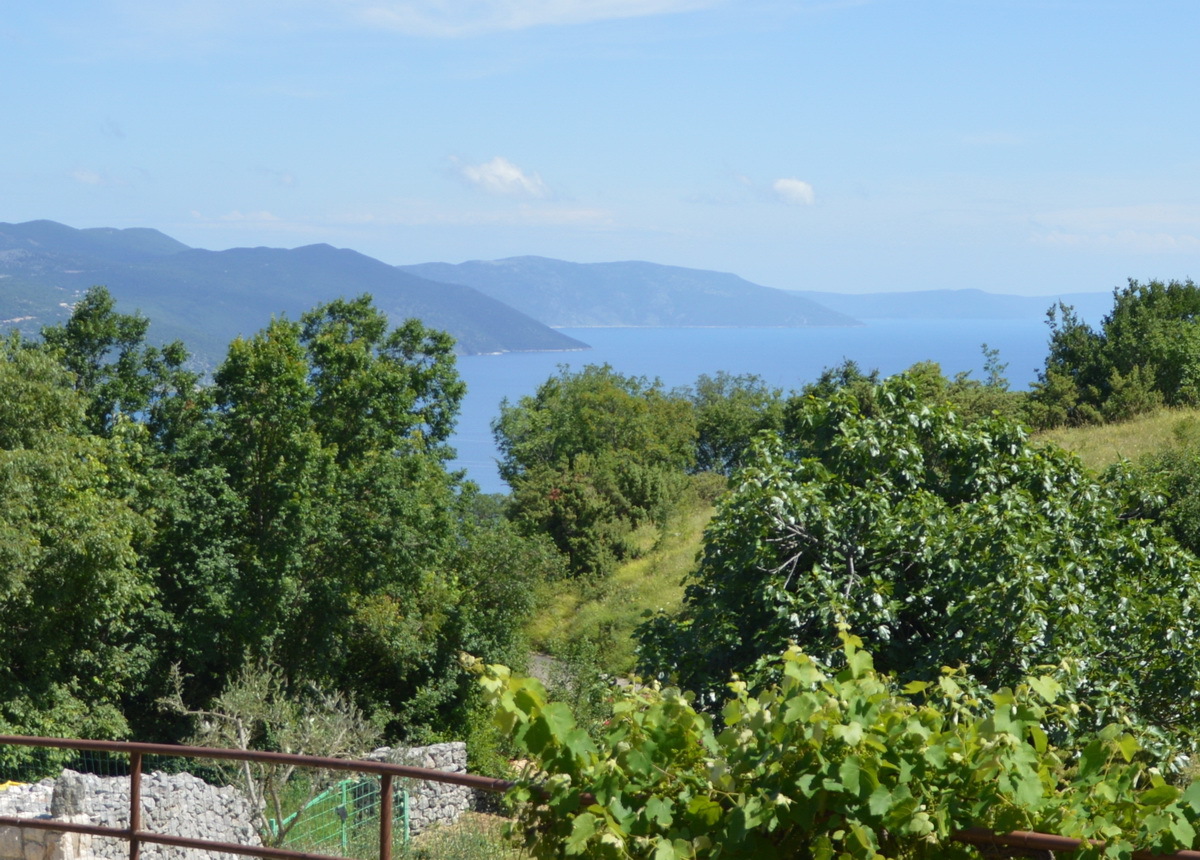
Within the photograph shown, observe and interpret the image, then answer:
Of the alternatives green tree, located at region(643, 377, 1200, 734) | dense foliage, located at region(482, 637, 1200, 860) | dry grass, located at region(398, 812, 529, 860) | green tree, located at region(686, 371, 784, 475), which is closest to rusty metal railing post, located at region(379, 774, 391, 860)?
dense foliage, located at region(482, 637, 1200, 860)

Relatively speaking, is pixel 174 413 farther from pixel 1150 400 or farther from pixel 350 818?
pixel 1150 400

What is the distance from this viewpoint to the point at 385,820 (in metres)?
3.23

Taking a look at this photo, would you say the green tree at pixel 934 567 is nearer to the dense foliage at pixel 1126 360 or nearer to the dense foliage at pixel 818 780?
the dense foliage at pixel 818 780

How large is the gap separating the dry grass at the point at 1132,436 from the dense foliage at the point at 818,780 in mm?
21409

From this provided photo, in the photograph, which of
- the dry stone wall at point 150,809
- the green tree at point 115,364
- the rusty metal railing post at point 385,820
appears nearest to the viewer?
the rusty metal railing post at point 385,820

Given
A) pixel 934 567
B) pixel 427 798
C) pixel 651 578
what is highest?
pixel 934 567

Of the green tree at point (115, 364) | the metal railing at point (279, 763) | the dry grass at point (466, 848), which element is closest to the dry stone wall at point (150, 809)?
the dry grass at point (466, 848)

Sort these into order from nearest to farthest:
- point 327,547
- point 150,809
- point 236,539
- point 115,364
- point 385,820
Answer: point 385,820 < point 150,809 < point 236,539 < point 327,547 < point 115,364

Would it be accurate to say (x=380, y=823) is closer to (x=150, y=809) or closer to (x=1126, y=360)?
(x=150, y=809)

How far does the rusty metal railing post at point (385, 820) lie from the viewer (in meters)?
3.16

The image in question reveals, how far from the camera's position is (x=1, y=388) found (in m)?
18.4

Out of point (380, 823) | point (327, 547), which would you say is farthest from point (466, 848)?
point (327, 547)

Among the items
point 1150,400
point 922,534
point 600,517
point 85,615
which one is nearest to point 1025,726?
point 922,534

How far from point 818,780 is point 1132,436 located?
85.3ft
